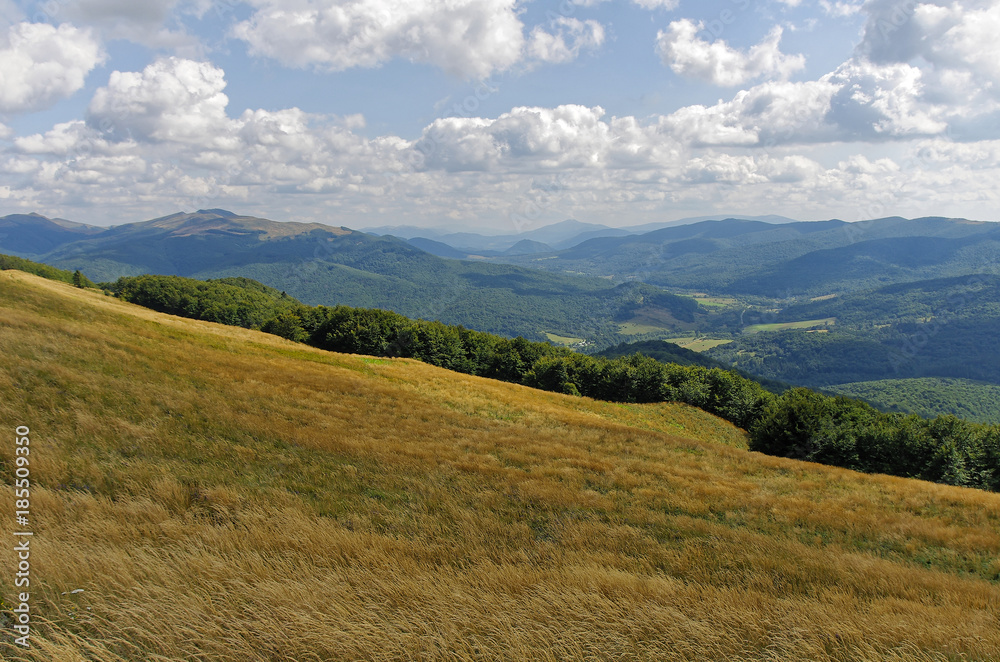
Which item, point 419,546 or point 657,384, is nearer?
point 419,546

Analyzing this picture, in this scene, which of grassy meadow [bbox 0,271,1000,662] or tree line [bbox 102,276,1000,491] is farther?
tree line [bbox 102,276,1000,491]

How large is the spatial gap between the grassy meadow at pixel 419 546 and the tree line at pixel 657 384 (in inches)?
892

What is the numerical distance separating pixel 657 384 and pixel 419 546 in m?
57.1

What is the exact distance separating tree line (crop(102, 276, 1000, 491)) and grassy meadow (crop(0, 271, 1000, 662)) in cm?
2266

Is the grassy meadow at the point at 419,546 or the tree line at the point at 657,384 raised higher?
the grassy meadow at the point at 419,546

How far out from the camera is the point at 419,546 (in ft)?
24.6

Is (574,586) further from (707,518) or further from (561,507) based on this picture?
(707,518)

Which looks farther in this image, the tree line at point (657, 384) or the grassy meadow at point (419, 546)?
the tree line at point (657, 384)

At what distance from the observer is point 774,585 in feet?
24.6

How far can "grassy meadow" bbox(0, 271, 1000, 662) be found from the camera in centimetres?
518

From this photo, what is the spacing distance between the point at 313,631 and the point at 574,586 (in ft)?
11.2

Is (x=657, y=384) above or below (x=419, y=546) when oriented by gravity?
below

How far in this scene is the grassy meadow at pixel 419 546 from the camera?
17.0ft

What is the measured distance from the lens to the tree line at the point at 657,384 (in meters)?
36.2
